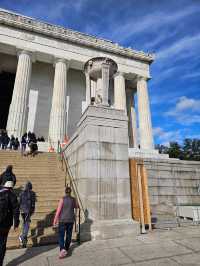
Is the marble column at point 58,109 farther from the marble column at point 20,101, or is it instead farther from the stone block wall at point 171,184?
the stone block wall at point 171,184

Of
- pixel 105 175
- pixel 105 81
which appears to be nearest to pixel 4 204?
pixel 105 175

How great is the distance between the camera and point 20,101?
68.6 ft

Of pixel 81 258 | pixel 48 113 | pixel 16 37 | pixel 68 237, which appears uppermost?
pixel 16 37

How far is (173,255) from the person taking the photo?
5.02 meters

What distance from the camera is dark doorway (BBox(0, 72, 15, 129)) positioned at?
27878 mm

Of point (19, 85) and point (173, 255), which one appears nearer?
point (173, 255)

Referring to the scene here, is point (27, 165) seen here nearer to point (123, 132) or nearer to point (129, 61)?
point (123, 132)

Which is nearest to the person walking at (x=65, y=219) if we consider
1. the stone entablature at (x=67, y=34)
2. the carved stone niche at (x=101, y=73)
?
the carved stone niche at (x=101, y=73)

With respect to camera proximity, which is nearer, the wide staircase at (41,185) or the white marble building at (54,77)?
the wide staircase at (41,185)

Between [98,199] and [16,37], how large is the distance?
21775 mm

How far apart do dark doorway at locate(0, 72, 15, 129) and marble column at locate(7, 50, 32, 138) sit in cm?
609

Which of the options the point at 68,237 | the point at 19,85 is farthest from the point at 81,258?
the point at 19,85

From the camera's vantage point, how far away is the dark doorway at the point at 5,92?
27878mm

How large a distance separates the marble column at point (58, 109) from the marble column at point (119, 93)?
6.30 metres
